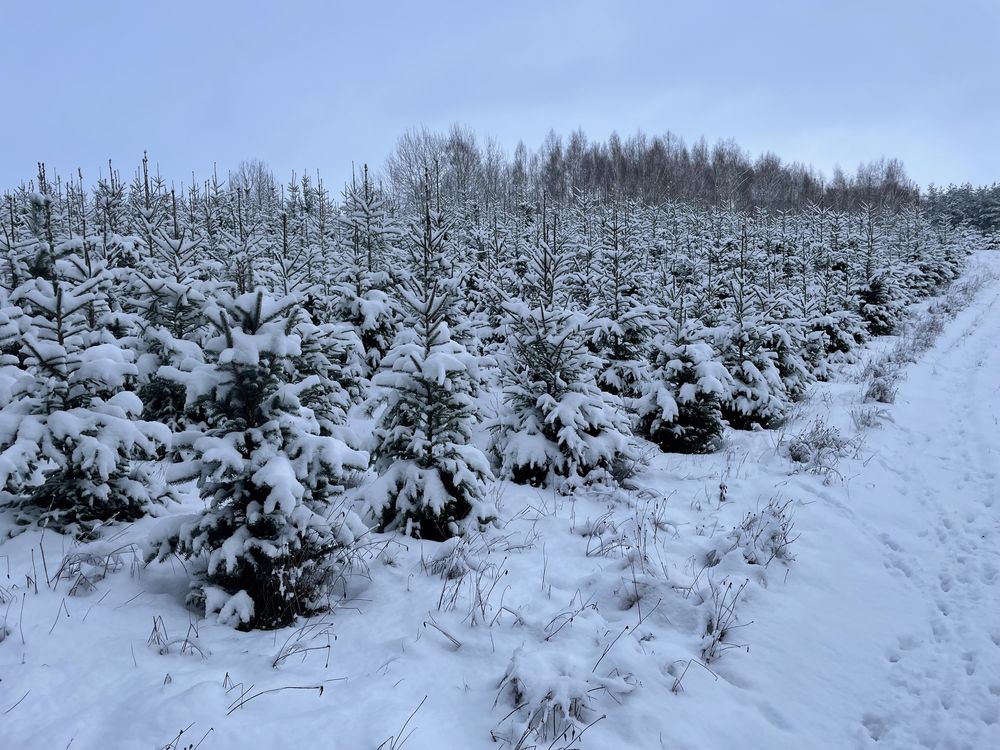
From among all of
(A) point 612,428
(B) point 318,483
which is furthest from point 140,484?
(A) point 612,428

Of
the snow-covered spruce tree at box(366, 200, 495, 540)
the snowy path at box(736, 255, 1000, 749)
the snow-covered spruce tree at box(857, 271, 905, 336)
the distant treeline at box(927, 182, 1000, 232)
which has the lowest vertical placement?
the snowy path at box(736, 255, 1000, 749)

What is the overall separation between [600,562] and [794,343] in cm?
790

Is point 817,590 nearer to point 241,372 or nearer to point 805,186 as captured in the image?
point 241,372

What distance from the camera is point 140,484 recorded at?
4562mm

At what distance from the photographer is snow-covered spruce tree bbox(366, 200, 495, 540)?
4691 millimetres

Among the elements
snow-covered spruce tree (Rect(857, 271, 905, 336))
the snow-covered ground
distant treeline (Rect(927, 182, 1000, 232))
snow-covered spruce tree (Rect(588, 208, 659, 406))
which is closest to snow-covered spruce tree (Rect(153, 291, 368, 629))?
the snow-covered ground

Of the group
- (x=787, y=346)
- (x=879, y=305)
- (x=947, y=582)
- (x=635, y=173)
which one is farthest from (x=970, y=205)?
(x=947, y=582)

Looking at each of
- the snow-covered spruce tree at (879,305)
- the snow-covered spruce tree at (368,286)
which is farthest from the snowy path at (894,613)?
the snow-covered spruce tree at (879,305)

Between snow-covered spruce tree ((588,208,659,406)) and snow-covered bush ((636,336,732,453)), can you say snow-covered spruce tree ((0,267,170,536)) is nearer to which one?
snow-covered spruce tree ((588,208,659,406))

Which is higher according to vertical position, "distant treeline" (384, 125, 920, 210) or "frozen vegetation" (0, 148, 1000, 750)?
"distant treeline" (384, 125, 920, 210)

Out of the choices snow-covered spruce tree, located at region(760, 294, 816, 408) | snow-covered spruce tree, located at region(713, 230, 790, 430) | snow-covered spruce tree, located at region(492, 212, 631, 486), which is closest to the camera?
snow-covered spruce tree, located at region(492, 212, 631, 486)

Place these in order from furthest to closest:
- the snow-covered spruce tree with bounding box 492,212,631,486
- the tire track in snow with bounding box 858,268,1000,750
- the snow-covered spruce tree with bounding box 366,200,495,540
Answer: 1. the snow-covered spruce tree with bounding box 492,212,631,486
2. the snow-covered spruce tree with bounding box 366,200,495,540
3. the tire track in snow with bounding box 858,268,1000,750

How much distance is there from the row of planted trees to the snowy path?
7.19 feet

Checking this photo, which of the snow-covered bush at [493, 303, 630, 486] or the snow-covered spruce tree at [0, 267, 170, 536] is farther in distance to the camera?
the snow-covered bush at [493, 303, 630, 486]
